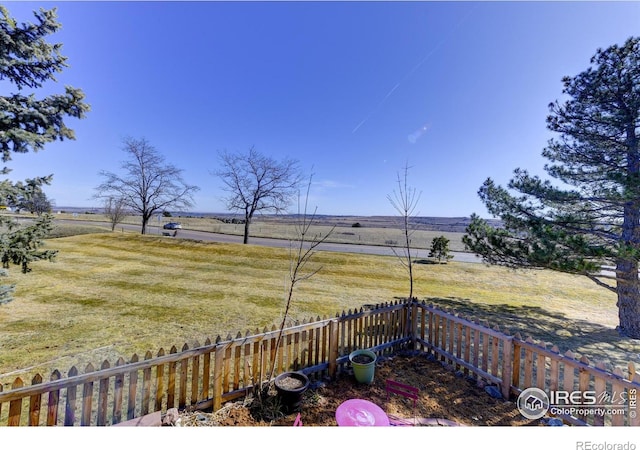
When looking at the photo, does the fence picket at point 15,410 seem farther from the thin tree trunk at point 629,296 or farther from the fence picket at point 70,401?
the thin tree trunk at point 629,296

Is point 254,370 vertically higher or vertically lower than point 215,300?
higher

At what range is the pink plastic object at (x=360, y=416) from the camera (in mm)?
2594

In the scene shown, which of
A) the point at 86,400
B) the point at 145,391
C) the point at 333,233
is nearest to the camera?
the point at 86,400

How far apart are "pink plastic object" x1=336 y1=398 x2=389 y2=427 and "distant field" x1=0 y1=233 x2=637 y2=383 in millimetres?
3019

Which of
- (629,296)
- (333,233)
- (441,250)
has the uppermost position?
(333,233)

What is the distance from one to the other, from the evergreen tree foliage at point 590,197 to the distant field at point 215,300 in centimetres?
169

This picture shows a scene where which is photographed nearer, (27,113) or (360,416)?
(360,416)

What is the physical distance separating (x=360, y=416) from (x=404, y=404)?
42.8 inches

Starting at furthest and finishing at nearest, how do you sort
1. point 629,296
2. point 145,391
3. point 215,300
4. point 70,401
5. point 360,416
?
point 215,300, point 629,296, point 145,391, point 360,416, point 70,401

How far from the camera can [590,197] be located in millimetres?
6484

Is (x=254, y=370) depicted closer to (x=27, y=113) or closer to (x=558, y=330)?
(x=27, y=113)

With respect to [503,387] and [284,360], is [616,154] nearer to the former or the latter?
[503,387]

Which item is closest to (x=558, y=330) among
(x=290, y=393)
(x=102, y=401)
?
(x=290, y=393)

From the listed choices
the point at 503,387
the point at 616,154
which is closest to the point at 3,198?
the point at 503,387
